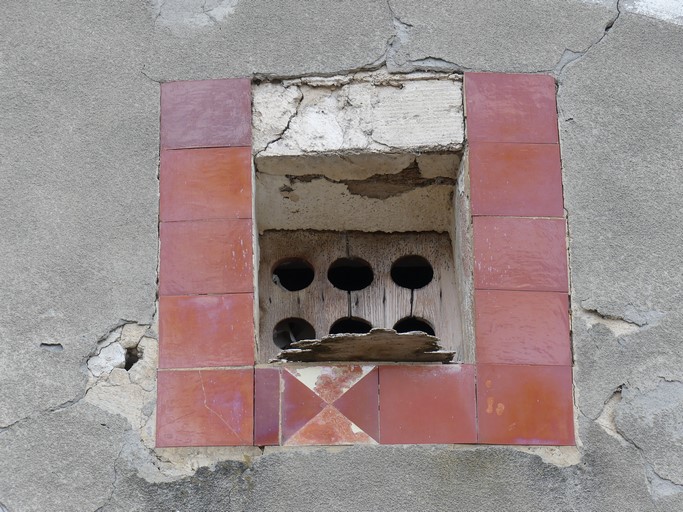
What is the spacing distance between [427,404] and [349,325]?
809 millimetres

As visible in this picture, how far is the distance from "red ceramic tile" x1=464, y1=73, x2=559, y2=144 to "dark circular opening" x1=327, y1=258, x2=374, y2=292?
33.6 inches

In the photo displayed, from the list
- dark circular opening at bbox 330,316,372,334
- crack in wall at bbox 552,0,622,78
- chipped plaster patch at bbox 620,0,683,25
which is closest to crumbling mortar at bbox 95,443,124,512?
dark circular opening at bbox 330,316,372,334

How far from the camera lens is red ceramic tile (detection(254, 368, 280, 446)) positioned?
3.07 m

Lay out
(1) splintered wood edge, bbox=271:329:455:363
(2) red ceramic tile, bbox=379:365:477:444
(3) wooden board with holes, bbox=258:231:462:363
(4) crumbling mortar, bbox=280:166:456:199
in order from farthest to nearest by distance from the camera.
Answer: (3) wooden board with holes, bbox=258:231:462:363, (4) crumbling mortar, bbox=280:166:456:199, (2) red ceramic tile, bbox=379:365:477:444, (1) splintered wood edge, bbox=271:329:455:363

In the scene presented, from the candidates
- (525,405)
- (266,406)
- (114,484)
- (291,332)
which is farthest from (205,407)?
(525,405)

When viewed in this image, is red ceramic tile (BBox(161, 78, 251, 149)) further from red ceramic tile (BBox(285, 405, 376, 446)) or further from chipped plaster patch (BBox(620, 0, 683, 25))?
chipped plaster patch (BBox(620, 0, 683, 25))

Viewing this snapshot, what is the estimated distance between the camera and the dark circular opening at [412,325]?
378 cm

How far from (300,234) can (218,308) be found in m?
0.72

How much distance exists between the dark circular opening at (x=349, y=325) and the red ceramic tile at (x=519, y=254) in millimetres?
691

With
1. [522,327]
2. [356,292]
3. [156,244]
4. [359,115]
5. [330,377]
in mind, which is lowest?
[330,377]

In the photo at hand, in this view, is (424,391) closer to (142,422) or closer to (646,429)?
(646,429)

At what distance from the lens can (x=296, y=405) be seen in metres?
3.11

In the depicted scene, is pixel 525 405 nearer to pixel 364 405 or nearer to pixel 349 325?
pixel 364 405

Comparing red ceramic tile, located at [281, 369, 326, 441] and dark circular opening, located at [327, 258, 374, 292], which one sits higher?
dark circular opening, located at [327, 258, 374, 292]
